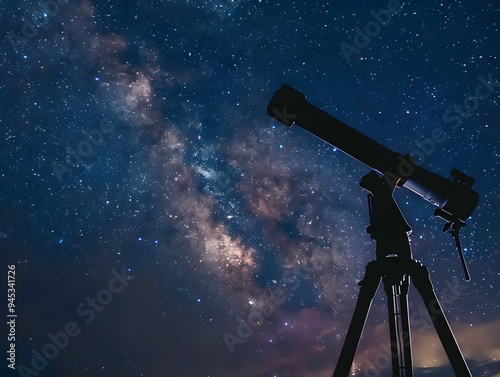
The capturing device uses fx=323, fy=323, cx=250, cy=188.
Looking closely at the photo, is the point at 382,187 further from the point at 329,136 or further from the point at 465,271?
the point at 465,271

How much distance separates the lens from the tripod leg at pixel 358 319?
105 inches

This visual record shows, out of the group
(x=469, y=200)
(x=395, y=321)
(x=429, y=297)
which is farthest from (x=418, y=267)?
(x=469, y=200)

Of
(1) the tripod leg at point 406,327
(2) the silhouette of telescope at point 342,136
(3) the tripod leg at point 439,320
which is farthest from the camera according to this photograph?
(2) the silhouette of telescope at point 342,136

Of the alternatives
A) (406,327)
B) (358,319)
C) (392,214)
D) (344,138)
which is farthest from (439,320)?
(344,138)

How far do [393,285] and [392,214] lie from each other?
2.30ft

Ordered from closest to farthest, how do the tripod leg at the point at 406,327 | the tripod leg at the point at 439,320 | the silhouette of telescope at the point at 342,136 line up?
the tripod leg at the point at 439,320 → the tripod leg at the point at 406,327 → the silhouette of telescope at the point at 342,136

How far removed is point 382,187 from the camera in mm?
3439

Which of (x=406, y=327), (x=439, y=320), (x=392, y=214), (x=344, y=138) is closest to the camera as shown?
(x=439, y=320)

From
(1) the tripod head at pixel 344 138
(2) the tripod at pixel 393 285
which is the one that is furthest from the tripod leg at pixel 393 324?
(1) the tripod head at pixel 344 138

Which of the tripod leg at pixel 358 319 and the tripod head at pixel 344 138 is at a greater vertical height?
the tripod head at pixel 344 138

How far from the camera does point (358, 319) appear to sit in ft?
9.02

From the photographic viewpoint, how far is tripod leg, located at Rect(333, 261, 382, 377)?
8.73 ft

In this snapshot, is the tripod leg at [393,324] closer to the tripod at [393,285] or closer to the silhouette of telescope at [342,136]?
the tripod at [393,285]

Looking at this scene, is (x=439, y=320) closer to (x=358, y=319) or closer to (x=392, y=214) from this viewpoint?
(x=358, y=319)
